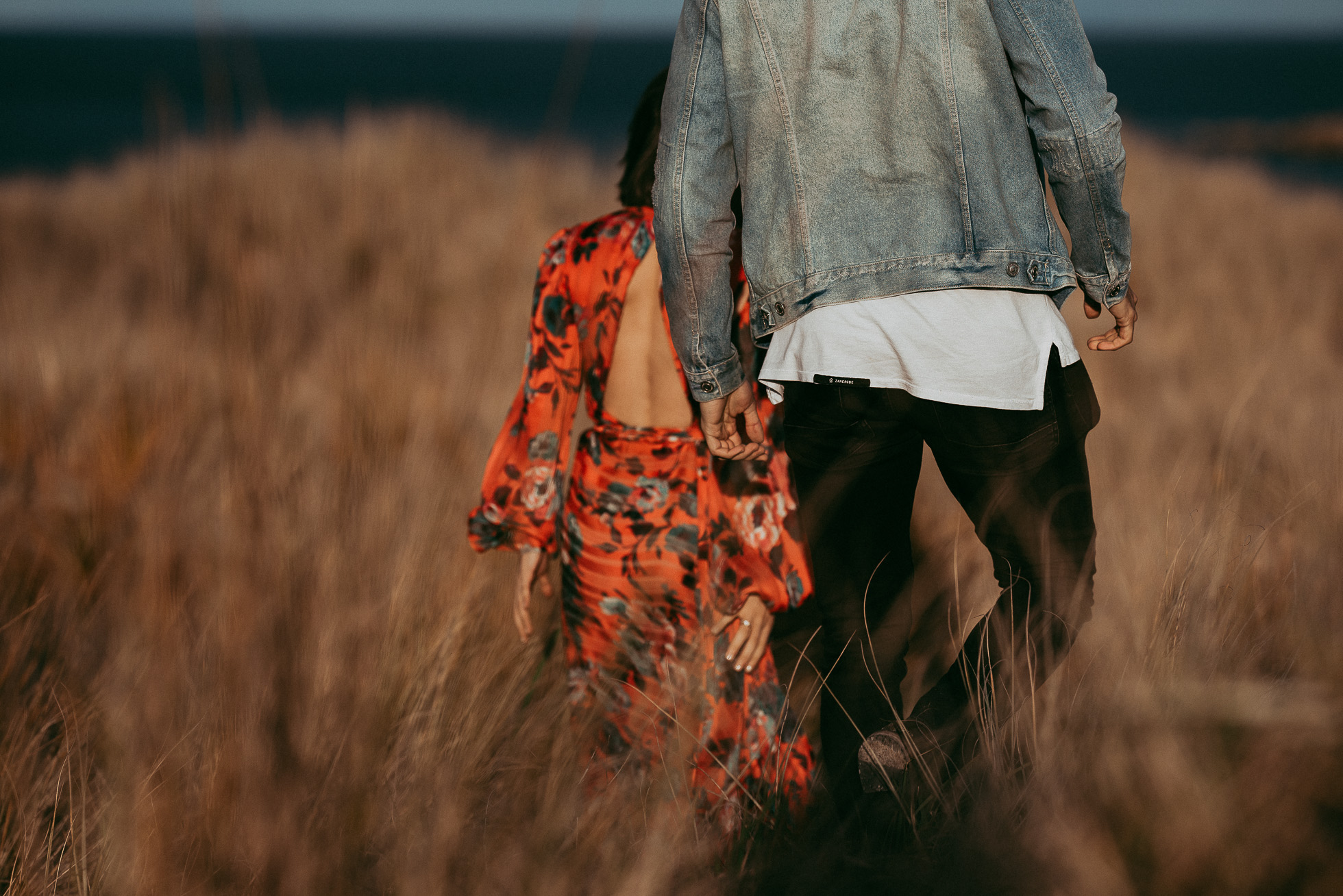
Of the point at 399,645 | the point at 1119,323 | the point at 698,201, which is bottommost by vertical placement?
the point at 399,645

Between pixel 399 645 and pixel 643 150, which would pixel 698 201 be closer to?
pixel 643 150

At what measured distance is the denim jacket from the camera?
1.07m

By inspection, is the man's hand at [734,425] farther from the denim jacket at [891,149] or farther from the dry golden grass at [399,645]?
the dry golden grass at [399,645]

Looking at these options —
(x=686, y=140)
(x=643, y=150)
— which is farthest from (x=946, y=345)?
(x=643, y=150)

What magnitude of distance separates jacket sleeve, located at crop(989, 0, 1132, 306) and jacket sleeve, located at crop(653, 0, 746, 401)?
0.39m

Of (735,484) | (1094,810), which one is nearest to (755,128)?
(735,484)

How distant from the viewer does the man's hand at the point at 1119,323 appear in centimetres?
117

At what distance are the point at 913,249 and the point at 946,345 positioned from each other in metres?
0.15

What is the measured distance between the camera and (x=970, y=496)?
3.87 ft

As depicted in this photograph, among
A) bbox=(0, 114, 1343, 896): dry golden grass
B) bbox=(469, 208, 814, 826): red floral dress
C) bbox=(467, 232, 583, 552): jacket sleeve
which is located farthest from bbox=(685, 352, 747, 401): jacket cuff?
bbox=(0, 114, 1343, 896): dry golden grass

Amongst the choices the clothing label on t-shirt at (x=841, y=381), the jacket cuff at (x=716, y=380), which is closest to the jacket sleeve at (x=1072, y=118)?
the clothing label on t-shirt at (x=841, y=381)

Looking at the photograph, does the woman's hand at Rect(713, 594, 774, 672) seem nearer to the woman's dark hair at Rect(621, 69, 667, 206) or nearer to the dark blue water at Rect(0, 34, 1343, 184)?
the woman's dark hair at Rect(621, 69, 667, 206)

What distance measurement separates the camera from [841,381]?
1127 millimetres

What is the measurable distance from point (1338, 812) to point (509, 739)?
4.54 feet
